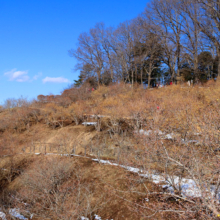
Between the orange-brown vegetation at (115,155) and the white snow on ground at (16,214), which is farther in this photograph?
the white snow on ground at (16,214)

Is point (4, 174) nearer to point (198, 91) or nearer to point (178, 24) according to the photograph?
point (198, 91)

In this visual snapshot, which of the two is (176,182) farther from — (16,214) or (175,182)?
(16,214)

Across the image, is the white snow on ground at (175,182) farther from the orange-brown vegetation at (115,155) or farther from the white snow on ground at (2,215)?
the white snow on ground at (2,215)

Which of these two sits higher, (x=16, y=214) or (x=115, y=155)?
(x=115, y=155)

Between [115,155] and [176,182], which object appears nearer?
[176,182]

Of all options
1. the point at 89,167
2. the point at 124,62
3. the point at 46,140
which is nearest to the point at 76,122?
the point at 46,140

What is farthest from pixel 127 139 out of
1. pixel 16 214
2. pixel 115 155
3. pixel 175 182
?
pixel 16 214

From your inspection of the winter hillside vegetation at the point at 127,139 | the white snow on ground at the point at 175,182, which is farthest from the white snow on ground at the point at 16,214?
the white snow on ground at the point at 175,182

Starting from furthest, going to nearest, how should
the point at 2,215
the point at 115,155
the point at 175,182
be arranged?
1. the point at 115,155
2. the point at 175,182
3. the point at 2,215

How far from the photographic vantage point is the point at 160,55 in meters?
29.8

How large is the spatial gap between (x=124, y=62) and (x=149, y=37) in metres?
5.80

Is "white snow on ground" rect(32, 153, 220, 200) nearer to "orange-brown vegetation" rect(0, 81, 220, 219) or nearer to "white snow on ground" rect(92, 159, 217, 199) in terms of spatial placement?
"white snow on ground" rect(92, 159, 217, 199)

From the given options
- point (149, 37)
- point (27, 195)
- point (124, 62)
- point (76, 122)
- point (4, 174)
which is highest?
point (149, 37)

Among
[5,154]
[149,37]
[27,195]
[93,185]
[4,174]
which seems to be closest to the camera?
[27,195]
